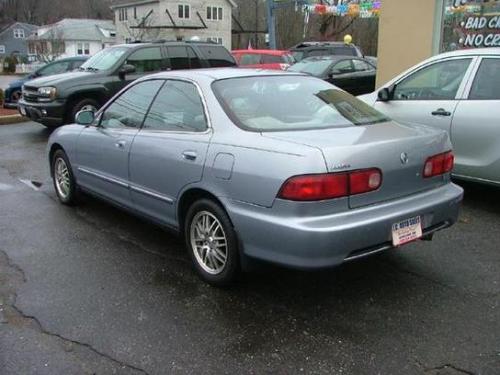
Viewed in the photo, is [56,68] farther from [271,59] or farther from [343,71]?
[343,71]

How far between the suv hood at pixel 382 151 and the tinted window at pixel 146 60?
26.7 ft

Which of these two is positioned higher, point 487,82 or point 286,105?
point 487,82

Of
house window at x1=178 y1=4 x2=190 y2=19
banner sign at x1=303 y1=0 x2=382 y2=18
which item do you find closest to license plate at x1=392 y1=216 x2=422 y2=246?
banner sign at x1=303 y1=0 x2=382 y2=18

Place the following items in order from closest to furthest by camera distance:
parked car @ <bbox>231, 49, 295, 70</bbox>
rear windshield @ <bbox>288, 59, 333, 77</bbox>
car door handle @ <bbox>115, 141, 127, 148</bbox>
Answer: car door handle @ <bbox>115, 141, 127, 148</bbox> → rear windshield @ <bbox>288, 59, 333, 77</bbox> → parked car @ <bbox>231, 49, 295, 70</bbox>

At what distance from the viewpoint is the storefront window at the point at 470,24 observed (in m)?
9.99

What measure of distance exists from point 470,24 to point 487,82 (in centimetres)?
512

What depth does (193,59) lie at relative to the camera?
11984 mm

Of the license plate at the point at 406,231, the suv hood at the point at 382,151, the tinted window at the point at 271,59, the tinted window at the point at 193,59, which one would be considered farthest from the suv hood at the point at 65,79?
the license plate at the point at 406,231

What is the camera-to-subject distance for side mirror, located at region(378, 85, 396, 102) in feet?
21.7

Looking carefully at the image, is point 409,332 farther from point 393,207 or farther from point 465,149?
point 465,149

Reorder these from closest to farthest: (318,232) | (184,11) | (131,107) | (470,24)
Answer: (318,232), (131,107), (470,24), (184,11)

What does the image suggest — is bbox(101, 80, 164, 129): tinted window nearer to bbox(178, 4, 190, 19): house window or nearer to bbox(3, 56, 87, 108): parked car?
bbox(3, 56, 87, 108): parked car

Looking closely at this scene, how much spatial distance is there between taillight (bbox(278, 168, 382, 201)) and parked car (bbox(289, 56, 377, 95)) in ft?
31.7

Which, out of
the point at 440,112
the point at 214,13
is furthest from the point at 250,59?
the point at 214,13
